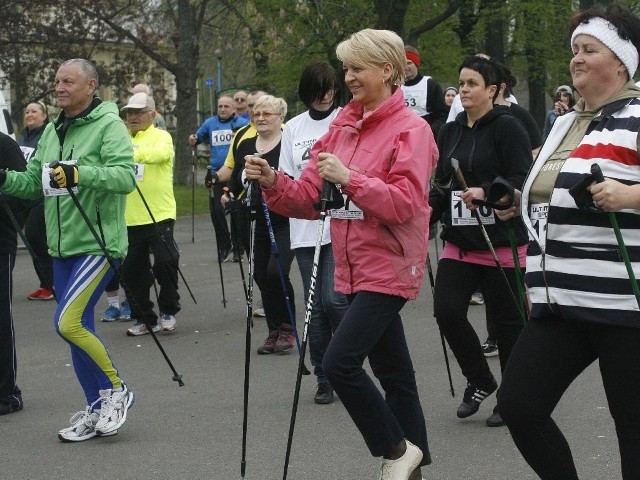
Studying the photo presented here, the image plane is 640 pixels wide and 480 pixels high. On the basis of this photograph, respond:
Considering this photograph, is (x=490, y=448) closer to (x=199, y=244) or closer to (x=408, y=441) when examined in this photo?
(x=408, y=441)

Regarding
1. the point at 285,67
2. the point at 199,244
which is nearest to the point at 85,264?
the point at 199,244

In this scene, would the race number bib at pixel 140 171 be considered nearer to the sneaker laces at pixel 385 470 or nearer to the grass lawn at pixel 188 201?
the sneaker laces at pixel 385 470

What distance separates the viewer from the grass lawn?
23.3 meters

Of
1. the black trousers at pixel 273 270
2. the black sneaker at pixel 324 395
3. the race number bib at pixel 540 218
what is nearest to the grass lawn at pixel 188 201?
the black trousers at pixel 273 270

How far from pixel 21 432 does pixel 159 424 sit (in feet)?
2.55

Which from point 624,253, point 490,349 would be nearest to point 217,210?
point 490,349

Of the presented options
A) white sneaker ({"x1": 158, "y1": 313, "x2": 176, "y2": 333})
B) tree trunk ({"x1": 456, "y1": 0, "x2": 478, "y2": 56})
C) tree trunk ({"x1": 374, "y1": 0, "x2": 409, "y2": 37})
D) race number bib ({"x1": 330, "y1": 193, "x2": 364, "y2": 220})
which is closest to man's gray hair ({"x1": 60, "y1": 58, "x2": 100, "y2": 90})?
race number bib ({"x1": 330, "y1": 193, "x2": 364, "y2": 220})

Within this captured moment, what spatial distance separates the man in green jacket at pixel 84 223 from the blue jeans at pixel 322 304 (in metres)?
1.14

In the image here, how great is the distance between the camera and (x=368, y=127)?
5227 mm

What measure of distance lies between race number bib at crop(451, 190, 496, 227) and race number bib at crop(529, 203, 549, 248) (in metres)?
2.18

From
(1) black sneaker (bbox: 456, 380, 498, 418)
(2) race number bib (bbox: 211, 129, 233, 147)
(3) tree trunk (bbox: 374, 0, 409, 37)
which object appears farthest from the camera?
(3) tree trunk (bbox: 374, 0, 409, 37)

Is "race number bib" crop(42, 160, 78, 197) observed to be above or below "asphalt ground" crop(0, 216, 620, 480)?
above

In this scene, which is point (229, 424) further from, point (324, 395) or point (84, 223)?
point (84, 223)

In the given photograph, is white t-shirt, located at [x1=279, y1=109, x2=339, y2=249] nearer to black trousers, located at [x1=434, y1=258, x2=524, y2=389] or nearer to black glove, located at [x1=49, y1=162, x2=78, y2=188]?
black trousers, located at [x1=434, y1=258, x2=524, y2=389]
